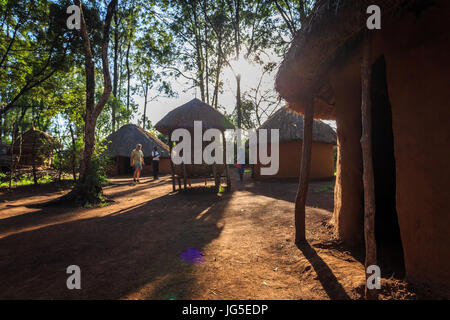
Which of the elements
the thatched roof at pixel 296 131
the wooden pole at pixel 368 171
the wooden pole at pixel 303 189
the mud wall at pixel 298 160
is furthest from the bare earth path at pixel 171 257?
the thatched roof at pixel 296 131

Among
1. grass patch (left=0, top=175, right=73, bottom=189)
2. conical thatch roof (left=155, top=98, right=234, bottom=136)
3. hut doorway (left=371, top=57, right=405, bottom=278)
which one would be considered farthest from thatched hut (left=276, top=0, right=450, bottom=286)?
grass patch (left=0, top=175, right=73, bottom=189)

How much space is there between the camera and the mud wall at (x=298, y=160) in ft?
37.5

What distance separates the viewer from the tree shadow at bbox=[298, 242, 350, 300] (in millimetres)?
1862

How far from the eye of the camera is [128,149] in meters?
16.7

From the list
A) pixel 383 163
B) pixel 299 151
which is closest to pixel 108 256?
pixel 383 163

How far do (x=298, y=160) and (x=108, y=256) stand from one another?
10259 mm

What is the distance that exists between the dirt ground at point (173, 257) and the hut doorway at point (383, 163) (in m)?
0.85

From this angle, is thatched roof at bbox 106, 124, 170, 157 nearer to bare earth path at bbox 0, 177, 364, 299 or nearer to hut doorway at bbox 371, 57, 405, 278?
bare earth path at bbox 0, 177, 364, 299

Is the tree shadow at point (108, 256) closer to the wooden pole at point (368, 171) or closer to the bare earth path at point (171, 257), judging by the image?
the bare earth path at point (171, 257)

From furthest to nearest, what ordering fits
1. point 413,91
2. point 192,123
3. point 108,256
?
point 192,123 → point 108,256 → point 413,91

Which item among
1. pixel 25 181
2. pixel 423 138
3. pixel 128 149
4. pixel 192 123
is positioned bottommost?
pixel 25 181

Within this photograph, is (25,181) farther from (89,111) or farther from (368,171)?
(368,171)
